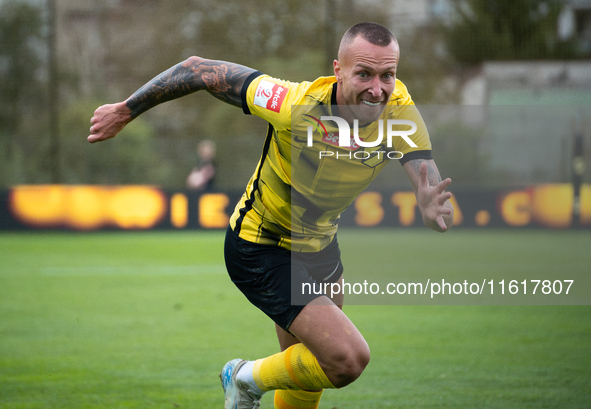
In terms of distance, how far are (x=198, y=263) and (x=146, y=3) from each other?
1909cm

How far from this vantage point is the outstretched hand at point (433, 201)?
338 cm

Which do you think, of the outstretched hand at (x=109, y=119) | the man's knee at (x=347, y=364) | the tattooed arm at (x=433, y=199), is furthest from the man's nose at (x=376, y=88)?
the outstretched hand at (x=109, y=119)

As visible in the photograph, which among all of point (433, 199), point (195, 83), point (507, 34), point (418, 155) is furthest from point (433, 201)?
point (507, 34)

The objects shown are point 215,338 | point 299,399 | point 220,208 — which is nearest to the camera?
point 299,399

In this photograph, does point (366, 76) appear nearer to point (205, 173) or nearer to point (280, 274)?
point (280, 274)

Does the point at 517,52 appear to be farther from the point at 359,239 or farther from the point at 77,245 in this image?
the point at 77,245

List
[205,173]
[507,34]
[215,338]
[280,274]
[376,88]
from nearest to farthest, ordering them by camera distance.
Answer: [376,88] < [280,274] < [215,338] < [205,173] < [507,34]

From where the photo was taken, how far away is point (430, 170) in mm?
3605

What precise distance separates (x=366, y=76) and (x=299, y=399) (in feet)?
6.35

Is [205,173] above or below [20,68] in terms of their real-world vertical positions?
below

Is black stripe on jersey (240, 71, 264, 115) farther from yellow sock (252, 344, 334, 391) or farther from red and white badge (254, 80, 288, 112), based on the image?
yellow sock (252, 344, 334, 391)

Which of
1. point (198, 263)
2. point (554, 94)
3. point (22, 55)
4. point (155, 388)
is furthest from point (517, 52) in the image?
point (155, 388)

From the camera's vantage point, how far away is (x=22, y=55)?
20.8 meters

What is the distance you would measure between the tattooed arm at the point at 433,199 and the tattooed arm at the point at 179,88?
108 centimetres
